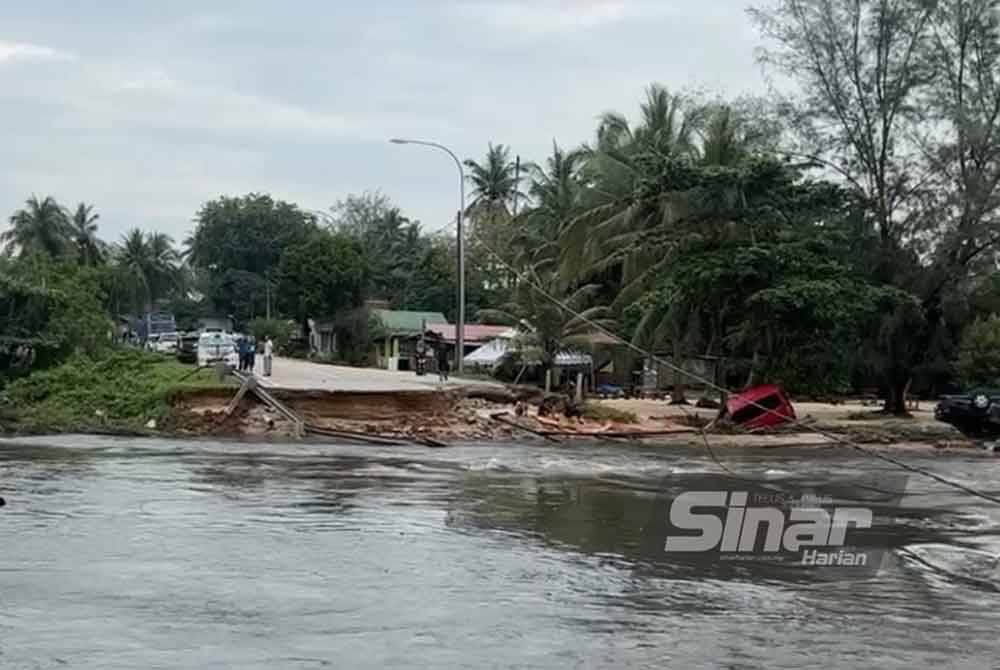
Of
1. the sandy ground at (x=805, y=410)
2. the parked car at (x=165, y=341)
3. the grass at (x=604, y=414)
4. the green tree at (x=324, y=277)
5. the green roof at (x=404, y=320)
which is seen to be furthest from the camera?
the parked car at (x=165, y=341)

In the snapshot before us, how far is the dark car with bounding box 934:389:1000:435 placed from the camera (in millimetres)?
35781

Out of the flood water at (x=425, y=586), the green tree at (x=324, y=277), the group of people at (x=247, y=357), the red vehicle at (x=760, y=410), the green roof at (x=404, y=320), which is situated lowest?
the flood water at (x=425, y=586)

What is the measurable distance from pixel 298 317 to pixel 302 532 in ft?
191

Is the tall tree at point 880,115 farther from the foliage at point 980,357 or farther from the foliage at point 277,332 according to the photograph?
the foliage at point 277,332

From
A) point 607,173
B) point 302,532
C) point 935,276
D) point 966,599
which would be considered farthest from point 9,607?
point 607,173

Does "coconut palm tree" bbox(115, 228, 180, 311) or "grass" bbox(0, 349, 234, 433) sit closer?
"grass" bbox(0, 349, 234, 433)

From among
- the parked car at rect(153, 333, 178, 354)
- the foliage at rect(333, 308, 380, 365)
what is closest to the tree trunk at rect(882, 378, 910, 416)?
the foliage at rect(333, 308, 380, 365)

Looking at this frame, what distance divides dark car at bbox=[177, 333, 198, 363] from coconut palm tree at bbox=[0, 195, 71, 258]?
96.9ft

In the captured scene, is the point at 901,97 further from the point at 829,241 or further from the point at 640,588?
the point at 640,588

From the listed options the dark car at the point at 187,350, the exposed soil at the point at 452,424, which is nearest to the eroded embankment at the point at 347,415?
the exposed soil at the point at 452,424

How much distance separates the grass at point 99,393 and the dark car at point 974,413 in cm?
2142

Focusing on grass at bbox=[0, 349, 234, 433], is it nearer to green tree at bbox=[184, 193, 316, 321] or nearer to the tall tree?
the tall tree

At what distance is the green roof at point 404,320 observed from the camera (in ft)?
230

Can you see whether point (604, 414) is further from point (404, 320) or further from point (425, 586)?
point (404, 320)
